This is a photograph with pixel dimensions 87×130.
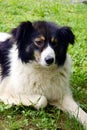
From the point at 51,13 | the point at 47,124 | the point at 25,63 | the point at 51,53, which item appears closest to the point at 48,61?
the point at 51,53

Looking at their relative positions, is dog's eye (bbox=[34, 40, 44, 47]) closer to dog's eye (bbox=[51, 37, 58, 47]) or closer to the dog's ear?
dog's eye (bbox=[51, 37, 58, 47])

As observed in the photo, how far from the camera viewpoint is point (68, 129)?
13.3ft

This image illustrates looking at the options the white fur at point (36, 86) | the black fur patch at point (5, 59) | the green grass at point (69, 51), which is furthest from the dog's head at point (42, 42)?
the green grass at point (69, 51)

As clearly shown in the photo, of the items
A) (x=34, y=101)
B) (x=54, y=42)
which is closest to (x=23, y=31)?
(x=54, y=42)

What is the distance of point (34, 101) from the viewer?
4418mm

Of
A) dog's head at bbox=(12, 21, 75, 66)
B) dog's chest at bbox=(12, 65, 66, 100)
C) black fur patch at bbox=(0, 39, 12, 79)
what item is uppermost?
dog's head at bbox=(12, 21, 75, 66)

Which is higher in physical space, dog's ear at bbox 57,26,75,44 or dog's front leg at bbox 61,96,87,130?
dog's ear at bbox 57,26,75,44

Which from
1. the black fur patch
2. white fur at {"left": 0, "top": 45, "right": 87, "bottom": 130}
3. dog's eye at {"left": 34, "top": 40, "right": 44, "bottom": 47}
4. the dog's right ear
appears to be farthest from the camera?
the black fur patch

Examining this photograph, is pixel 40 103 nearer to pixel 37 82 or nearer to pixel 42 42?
pixel 37 82

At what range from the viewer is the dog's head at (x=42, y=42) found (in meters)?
4.19

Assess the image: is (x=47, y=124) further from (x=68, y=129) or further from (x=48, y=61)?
(x=48, y=61)

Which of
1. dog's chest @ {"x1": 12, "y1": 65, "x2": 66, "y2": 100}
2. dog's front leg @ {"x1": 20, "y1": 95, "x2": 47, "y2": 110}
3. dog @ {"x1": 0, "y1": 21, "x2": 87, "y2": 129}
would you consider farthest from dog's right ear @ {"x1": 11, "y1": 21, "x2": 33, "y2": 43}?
dog's front leg @ {"x1": 20, "y1": 95, "x2": 47, "y2": 110}

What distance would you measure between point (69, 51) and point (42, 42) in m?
2.18

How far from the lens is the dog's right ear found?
14.2 feet
